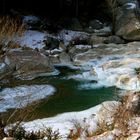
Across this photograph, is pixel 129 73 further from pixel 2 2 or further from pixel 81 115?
pixel 2 2

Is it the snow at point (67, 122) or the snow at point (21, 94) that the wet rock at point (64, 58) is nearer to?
the snow at point (21, 94)

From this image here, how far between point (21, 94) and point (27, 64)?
12.6 feet

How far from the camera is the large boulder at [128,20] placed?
24.3 m

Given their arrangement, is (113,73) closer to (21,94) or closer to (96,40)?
(21,94)

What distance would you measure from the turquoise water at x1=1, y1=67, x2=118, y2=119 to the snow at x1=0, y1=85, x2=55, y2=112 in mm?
324

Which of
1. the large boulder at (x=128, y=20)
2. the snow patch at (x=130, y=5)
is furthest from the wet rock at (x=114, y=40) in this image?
the snow patch at (x=130, y=5)

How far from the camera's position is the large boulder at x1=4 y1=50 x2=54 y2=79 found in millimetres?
16750

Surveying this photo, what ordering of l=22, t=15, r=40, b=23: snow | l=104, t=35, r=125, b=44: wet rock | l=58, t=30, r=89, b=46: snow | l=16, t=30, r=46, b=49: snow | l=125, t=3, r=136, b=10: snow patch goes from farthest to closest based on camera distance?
l=125, t=3, r=136, b=10: snow patch < l=22, t=15, r=40, b=23: snow < l=58, t=30, r=89, b=46: snow < l=104, t=35, r=125, b=44: wet rock < l=16, t=30, r=46, b=49: snow

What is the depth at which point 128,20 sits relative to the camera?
2541 cm

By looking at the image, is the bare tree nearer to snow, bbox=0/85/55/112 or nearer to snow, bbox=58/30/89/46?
snow, bbox=58/30/89/46

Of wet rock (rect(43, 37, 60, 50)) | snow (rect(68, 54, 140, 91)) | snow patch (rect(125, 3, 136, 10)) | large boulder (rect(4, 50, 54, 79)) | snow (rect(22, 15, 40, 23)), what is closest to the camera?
snow (rect(68, 54, 140, 91))

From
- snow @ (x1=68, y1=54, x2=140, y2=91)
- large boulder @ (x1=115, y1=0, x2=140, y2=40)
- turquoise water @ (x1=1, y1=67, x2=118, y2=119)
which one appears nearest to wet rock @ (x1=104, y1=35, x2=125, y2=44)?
large boulder @ (x1=115, y1=0, x2=140, y2=40)

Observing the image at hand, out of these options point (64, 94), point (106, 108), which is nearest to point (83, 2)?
point (64, 94)

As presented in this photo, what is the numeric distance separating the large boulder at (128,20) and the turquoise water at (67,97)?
887 centimetres
